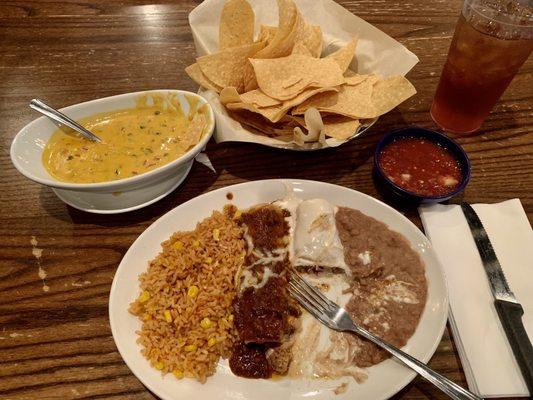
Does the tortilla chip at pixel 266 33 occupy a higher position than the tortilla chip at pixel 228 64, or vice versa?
the tortilla chip at pixel 266 33

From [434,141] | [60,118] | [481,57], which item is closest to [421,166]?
[434,141]

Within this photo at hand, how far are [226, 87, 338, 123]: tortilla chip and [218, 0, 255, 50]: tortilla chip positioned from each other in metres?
0.50

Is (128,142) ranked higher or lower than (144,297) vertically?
higher

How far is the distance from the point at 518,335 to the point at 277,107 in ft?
4.62

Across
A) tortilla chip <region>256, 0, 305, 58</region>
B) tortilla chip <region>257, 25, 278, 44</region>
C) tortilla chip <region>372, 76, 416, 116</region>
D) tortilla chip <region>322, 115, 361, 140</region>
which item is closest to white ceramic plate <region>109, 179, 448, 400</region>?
tortilla chip <region>322, 115, 361, 140</region>

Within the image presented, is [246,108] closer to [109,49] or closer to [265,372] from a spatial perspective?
[265,372]

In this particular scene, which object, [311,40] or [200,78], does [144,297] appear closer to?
[200,78]

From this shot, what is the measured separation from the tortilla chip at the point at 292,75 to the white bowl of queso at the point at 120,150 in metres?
0.34

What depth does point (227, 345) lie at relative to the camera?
1551mm

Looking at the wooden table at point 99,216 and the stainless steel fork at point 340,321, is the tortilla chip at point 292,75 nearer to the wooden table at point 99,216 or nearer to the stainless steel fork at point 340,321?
the wooden table at point 99,216

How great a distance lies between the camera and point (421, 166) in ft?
6.63

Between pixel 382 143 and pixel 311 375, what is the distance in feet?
3.80

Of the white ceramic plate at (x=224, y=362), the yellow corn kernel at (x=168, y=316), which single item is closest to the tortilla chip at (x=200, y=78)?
the white ceramic plate at (x=224, y=362)

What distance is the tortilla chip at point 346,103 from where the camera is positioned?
2.04 meters
